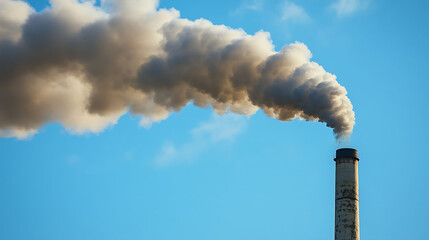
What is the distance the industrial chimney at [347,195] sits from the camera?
2420 centimetres

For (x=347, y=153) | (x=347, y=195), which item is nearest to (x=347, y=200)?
(x=347, y=195)

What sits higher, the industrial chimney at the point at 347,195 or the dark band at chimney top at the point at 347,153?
the dark band at chimney top at the point at 347,153

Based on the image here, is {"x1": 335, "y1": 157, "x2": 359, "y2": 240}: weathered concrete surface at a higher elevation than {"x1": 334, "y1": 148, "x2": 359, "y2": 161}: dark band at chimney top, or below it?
below

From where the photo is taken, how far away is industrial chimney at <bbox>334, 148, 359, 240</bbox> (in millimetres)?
24203

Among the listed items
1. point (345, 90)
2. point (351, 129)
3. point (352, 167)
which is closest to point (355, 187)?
point (352, 167)

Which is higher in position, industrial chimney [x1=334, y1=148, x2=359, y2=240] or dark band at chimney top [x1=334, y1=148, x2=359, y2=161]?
dark band at chimney top [x1=334, y1=148, x2=359, y2=161]

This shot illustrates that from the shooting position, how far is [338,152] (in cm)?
2550

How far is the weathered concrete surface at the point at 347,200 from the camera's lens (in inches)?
952

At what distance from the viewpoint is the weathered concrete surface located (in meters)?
24.2

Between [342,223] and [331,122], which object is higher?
[331,122]

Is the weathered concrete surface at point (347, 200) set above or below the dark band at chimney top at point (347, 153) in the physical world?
below

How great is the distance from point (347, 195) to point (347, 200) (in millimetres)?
214

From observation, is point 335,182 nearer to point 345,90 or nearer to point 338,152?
point 338,152

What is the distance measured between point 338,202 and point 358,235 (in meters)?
1.61
